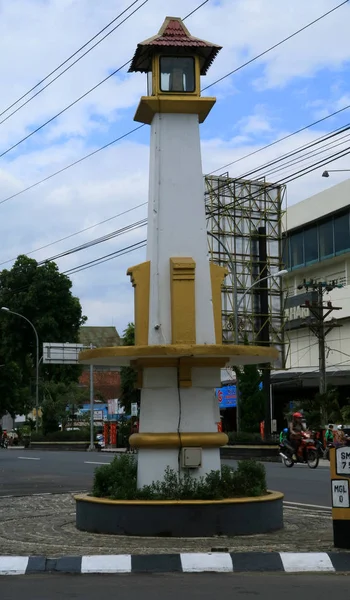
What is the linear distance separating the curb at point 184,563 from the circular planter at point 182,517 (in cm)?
173

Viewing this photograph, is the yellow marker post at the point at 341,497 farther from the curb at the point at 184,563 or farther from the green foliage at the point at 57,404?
the green foliage at the point at 57,404

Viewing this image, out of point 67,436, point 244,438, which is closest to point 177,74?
point 244,438

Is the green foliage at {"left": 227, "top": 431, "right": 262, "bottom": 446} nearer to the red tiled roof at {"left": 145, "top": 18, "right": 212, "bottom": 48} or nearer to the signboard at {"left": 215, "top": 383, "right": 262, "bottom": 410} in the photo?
the signboard at {"left": 215, "top": 383, "right": 262, "bottom": 410}

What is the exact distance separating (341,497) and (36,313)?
53.8 metres

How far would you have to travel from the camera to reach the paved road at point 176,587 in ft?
24.9

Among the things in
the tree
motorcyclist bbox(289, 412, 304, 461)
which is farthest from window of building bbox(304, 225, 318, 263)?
motorcyclist bbox(289, 412, 304, 461)

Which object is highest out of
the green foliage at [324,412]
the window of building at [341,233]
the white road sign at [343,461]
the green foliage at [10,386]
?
the window of building at [341,233]

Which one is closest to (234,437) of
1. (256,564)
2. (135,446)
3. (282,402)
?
(282,402)

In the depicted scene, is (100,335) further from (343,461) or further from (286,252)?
(343,461)

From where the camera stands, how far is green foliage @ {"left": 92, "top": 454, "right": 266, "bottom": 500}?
37.8 ft

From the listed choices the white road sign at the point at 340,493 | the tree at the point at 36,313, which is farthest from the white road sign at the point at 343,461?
the tree at the point at 36,313

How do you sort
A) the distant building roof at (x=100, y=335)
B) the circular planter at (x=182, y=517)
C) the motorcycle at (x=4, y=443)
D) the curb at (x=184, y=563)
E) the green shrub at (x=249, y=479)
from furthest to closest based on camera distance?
the distant building roof at (x=100, y=335), the motorcycle at (x=4, y=443), the green shrub at (x=249, y=479), the circular planter at (x=182, y=517), the curb at (x=184, y=563)

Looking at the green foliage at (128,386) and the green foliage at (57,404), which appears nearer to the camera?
the green foliage at (128,386)

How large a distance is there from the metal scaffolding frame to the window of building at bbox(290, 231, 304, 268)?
472 centimetres
